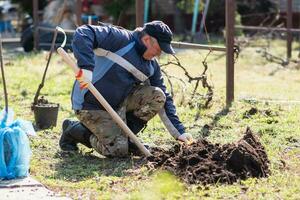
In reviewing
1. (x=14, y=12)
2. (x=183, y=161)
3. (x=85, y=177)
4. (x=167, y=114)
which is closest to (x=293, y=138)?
(x=167, y=114)

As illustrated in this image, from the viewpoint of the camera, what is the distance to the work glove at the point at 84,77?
5250 mm

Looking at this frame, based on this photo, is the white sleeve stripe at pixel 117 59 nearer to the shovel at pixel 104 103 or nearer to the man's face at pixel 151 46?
the man's face at pixel 151 46

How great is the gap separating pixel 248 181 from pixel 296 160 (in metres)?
0.92

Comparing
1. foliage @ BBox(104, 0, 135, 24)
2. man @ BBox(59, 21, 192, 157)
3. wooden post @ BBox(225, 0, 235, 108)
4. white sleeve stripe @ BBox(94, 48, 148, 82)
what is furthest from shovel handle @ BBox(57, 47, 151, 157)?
foliage @ BBox(104, 0, 135, 24)

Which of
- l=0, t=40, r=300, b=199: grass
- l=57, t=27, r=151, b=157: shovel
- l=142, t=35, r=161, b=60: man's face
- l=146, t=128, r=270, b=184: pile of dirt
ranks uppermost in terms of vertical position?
l=142, t=35, r=161, b=60: man's face

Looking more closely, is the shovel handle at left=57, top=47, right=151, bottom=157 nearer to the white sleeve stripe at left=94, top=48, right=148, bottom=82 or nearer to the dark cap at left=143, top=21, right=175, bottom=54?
the white sleeve stripe at left=94, top=48, right=148, bottom=82

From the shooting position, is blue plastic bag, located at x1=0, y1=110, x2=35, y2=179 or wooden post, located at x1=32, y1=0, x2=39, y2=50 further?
wooden post, located at x1=32, y1=0, x2=39, y2=50

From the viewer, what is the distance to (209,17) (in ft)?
73.9

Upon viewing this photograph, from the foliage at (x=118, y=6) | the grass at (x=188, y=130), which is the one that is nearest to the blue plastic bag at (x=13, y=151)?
the grass at (x=188, y=130)

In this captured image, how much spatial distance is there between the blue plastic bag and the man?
2.21ft

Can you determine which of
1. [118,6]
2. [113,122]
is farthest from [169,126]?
[118,6]

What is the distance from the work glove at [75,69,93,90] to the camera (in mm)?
5250

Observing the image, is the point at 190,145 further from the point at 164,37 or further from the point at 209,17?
the point at 209,17

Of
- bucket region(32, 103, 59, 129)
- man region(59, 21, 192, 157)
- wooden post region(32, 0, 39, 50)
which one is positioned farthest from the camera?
wooden post region(32, 0, 39, 50)
